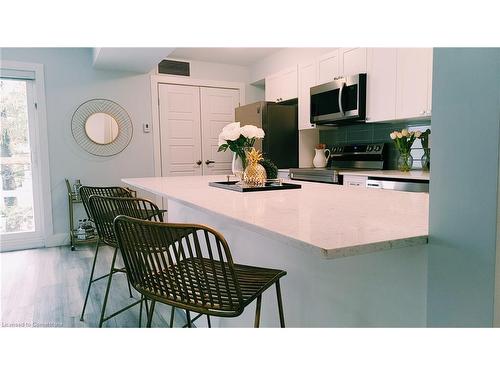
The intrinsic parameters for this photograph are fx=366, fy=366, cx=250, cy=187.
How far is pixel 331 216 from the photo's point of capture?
115 centimetres

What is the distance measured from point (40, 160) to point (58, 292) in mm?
1979

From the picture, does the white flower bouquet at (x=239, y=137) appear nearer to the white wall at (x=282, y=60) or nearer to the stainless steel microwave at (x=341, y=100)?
the stainless steel microwave at (x=341, y=100)

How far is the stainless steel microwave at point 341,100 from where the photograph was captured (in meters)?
3.41

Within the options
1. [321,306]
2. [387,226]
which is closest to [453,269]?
[387,226]

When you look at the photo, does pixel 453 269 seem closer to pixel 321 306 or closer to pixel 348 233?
pixel 348 233

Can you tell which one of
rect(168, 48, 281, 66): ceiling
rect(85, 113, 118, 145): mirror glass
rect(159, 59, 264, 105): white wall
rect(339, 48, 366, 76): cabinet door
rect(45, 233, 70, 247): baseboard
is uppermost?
rect(168, 48, 281, 66): ceiling

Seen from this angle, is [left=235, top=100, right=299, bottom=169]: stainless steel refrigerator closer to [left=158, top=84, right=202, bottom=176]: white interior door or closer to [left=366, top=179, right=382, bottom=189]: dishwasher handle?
[left=158, top=84, right=202, bottom=176]: white interior door

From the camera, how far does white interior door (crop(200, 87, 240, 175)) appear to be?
5.13 m

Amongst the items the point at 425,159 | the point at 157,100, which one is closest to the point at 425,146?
the point at 425,159

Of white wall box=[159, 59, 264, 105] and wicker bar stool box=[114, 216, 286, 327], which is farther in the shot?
white wall box=[159, 59, 264, 105]

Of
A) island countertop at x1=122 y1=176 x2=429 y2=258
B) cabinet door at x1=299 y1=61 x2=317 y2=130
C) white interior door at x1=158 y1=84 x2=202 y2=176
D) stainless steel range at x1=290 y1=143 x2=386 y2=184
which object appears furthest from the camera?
white interior door at x1=158 y1=84 x2=202 y2=176

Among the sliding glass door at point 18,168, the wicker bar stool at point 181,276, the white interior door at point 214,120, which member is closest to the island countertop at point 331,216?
the wicker bar stool at point 181,276

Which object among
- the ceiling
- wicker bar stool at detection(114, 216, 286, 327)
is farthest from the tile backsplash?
wicker bar stool at detection(114, 216, 286, 327)

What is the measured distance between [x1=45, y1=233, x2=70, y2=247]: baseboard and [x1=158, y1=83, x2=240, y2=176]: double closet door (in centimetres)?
142
